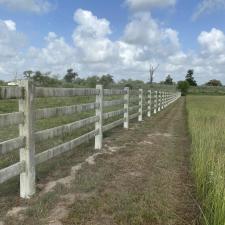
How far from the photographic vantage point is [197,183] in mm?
4309

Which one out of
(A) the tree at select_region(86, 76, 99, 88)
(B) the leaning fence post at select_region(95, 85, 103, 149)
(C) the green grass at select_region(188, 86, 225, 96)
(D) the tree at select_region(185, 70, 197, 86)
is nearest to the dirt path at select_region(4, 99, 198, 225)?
(B) the leaning fence post at select_region(95, 85, 103, 149)

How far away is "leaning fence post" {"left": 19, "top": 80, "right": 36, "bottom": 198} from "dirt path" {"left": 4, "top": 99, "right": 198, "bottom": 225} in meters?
0.42

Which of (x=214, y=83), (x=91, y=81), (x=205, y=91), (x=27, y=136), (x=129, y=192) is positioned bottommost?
(x=129, y=192)

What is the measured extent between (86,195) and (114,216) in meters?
0.68

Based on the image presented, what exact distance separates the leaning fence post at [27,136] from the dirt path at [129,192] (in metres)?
0.42

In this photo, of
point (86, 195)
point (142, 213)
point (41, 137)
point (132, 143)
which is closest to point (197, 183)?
point (142, 213)

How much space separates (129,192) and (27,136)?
1443 millimetres

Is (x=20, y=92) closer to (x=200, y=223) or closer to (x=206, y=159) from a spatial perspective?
(x=200, y=223)

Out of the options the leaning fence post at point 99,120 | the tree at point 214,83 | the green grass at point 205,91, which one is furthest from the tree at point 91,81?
the tree at point 214,83

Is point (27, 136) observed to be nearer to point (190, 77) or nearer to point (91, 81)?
point (91, 81)

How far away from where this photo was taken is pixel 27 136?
395cm

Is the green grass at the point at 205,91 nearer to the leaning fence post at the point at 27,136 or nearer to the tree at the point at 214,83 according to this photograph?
the tree at the point at 214,83

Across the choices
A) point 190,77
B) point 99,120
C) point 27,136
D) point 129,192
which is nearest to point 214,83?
point 190,77

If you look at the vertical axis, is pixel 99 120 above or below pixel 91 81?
below
